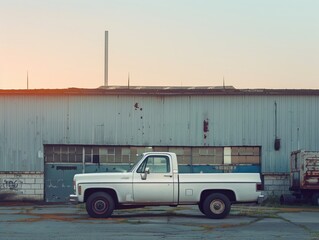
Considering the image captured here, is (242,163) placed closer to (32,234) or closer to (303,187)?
(303,187)

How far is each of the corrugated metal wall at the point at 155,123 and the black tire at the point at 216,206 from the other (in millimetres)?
10199

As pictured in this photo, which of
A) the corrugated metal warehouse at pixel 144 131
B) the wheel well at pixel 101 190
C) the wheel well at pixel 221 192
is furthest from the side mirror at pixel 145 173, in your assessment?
the corrugated metal warehouse at pixel 144 131

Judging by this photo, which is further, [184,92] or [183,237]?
[184,92]

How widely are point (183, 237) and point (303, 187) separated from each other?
13.2 meters

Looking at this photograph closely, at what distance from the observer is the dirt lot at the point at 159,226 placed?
50.6 feet

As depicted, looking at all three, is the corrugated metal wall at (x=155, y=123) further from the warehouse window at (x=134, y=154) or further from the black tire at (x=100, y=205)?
the black tire at (x=100, y=205)

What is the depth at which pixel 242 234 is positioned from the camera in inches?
620

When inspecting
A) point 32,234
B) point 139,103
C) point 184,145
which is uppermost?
point 139,103

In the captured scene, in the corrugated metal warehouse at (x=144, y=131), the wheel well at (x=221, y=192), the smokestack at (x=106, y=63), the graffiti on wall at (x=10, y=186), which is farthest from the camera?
the smokestack at (x=106, y=63)

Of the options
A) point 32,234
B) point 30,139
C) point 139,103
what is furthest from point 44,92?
point 32,234

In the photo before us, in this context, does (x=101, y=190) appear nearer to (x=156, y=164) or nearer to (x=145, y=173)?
(x=145, y=173)

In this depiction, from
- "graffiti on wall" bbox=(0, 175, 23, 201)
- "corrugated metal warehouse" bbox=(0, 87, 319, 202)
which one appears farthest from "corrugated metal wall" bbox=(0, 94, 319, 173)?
"graffiti on wall" bbox=(0, 175, 23, 201)

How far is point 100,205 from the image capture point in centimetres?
1988

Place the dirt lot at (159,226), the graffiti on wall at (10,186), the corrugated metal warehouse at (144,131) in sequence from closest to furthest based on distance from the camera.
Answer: the dirt lot at (159,226), the graffiti on wall at (10,186), the corrugated metal warehouse at (144,131)
